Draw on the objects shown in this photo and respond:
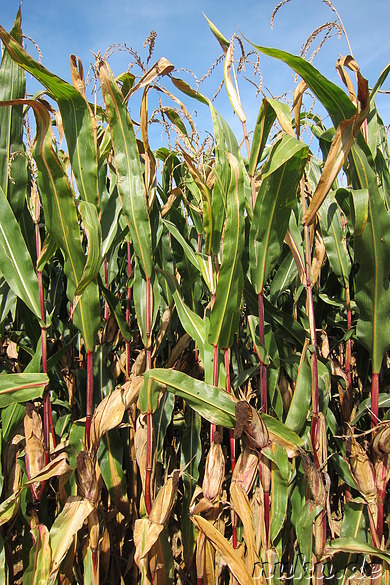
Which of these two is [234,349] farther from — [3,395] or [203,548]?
[3,395]

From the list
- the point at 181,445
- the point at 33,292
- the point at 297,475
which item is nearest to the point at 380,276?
the point at 297,475

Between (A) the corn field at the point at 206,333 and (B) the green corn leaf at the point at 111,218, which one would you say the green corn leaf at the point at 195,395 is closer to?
(A) the corn field at the point at 206,333

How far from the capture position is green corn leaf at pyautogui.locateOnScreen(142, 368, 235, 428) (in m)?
1.52

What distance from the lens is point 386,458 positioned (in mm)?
1595

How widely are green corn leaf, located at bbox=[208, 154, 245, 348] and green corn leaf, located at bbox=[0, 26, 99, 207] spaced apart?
0.47 m

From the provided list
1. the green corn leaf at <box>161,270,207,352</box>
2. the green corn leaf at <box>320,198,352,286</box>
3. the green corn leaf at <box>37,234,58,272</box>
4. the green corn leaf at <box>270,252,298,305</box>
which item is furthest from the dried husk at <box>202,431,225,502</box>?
the green corn leaf at <box>320,198,352,286</box>

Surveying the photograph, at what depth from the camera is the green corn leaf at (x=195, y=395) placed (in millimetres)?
1524

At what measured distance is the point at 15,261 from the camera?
1.69 m

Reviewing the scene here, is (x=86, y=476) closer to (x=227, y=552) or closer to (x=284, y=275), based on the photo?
(x=227, y=552)

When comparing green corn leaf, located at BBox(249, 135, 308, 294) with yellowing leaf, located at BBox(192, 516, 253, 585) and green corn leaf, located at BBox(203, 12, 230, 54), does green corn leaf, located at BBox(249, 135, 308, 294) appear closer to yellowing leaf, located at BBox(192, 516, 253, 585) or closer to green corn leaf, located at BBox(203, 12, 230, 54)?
green corn leaf, located at BBox(203, 12, 230, 54)

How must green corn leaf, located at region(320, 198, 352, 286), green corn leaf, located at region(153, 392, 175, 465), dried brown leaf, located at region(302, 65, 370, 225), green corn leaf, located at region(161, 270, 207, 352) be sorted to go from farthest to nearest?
1. green corn leaf, located at region(320, 198, 352, 286)
2. green corn leaf, located at region(153, 392, 175, 465)
3. green corn leaf, located at region(161, 270, 207, 352)
4. dried brown leaf, located at region(302, 65, 370, 225)

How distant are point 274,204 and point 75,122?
700mm

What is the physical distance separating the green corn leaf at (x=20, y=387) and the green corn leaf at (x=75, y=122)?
66cm

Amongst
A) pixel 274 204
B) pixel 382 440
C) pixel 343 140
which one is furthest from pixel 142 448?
pixel 343 140
